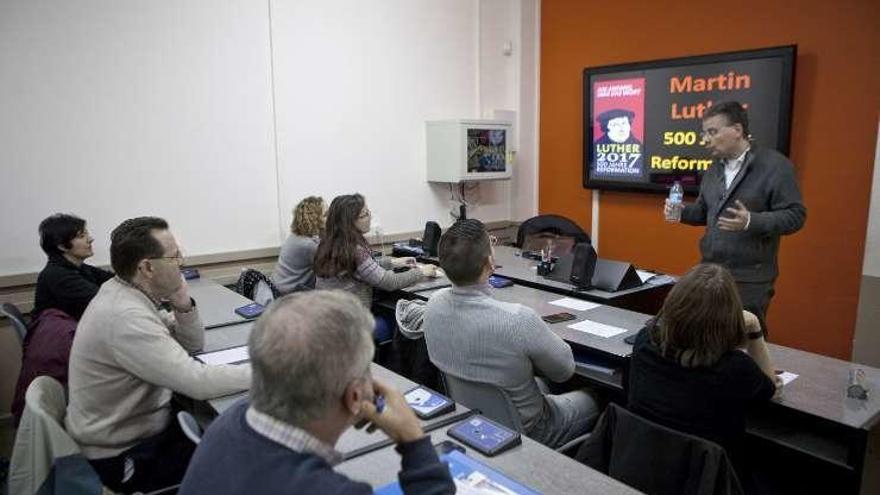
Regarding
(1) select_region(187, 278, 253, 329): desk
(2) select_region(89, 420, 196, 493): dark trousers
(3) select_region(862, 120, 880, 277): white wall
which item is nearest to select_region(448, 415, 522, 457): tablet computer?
(2) select_region(89, 420, 196, 493): dark trousers

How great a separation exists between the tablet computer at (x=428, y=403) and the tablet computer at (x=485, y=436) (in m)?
0.11

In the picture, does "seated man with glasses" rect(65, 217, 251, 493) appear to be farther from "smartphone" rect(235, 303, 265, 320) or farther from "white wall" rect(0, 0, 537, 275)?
"white wall" rect(0, 0, 537, 275)

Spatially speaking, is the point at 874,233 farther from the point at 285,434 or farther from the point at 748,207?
the point at 285,434

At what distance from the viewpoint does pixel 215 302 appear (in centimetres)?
342

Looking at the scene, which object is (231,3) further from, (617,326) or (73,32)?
(617,326)

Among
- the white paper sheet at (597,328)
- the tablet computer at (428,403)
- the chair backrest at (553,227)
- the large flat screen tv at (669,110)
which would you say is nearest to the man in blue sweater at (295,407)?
the tablet computer at (428,403)

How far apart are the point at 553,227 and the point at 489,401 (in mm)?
2872

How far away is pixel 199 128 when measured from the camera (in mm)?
4195

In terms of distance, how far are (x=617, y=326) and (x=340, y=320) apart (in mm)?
2041

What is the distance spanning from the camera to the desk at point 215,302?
3.01m

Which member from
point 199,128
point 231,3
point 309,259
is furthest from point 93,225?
point 231,3

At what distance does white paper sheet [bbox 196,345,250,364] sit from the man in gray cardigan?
227 cm

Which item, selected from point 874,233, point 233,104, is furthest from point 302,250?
point 874,233

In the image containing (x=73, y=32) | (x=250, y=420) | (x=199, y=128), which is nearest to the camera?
(x=250, y=420)
